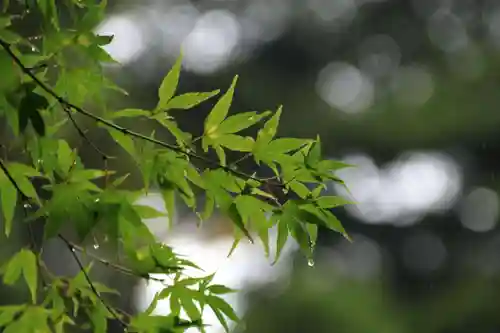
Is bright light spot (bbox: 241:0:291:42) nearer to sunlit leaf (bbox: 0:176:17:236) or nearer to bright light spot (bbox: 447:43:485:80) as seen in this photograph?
bright light spot (bbox: 447:43:485:80)

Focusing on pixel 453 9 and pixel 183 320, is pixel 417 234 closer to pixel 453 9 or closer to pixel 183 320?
pixel 453 9

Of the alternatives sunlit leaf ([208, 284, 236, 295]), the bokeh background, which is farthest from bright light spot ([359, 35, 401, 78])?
sunlit leaf ([208, 284, 236, 295])

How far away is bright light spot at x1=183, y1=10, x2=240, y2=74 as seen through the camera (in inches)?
137

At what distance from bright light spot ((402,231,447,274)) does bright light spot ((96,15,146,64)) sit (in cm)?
130

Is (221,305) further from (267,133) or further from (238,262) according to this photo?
(238,262)

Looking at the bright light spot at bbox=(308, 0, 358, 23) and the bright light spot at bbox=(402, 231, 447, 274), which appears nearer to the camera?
the bright light spot at bbox=(402, 231, 447, 274)

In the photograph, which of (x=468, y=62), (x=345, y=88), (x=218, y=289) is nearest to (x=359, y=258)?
(x=345, y=88)

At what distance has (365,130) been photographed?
3.39m

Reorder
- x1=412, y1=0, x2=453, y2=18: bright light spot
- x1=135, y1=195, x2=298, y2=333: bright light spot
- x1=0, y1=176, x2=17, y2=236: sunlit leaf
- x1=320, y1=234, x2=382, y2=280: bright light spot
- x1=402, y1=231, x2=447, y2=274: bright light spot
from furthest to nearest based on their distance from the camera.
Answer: x1=412, y1=0, x2=453, y2=18: bright light spot → x1=402, y1=231, x2=447, y2=274: bright light spot → x1=320, y1=234, x2=382, y2=280: bright light spot → x1=135, y1=195, x2=298, y2=333: bright light spot → x1=0, y1=176, x2=17, y2=236: sunlit leaf

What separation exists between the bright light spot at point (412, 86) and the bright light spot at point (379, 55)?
0.06 m

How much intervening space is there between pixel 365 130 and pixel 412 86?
12.5 inches

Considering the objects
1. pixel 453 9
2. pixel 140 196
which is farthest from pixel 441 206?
pixel 140 196

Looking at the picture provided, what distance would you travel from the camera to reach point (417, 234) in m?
3.70

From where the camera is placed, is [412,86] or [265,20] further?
[265,20]
